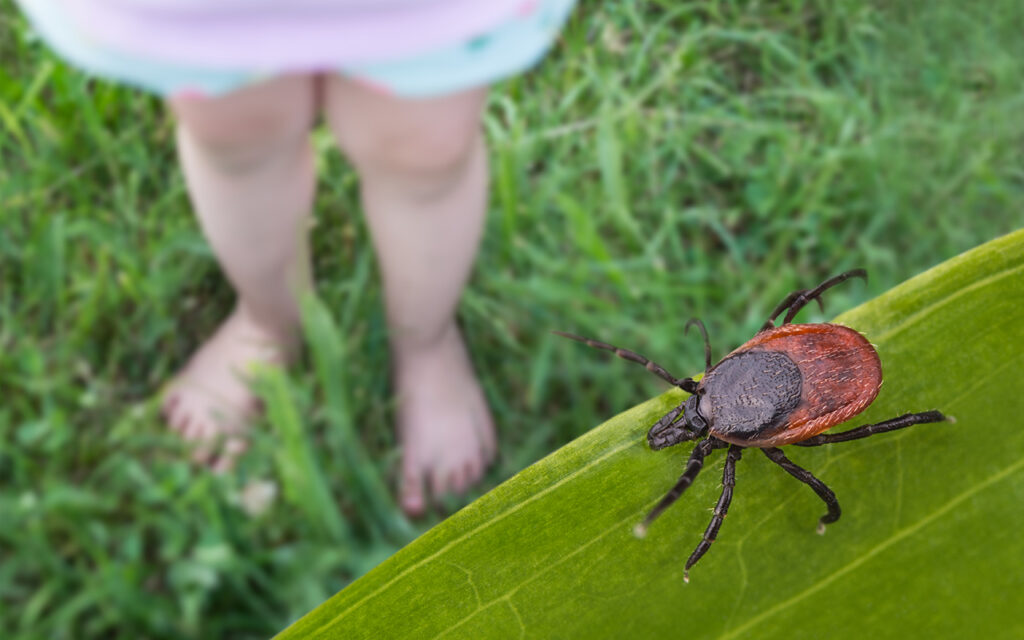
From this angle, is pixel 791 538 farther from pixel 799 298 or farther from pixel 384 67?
pixel 384 67

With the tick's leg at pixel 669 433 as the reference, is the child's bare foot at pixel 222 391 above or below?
below

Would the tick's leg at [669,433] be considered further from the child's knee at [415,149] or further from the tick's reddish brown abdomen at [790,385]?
the child's knee at [415,149]

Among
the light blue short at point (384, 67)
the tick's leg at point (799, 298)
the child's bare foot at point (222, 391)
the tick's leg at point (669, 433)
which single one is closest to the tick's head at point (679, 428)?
the tick's leg at point (669, 433)

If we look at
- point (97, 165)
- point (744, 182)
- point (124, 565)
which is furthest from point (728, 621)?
point (97, 165)

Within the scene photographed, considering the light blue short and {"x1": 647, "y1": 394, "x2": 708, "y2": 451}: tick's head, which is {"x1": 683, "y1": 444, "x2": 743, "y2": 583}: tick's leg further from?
the light blue short

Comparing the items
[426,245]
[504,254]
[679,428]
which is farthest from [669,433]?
[504,254]

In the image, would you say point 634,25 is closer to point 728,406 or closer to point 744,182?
point 744,182

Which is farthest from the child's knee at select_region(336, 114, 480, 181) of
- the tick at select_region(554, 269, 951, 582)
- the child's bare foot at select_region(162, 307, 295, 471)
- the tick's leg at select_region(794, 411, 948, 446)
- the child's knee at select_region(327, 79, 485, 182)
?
the tick's leg at select_region(794, 411, 948, 446)
